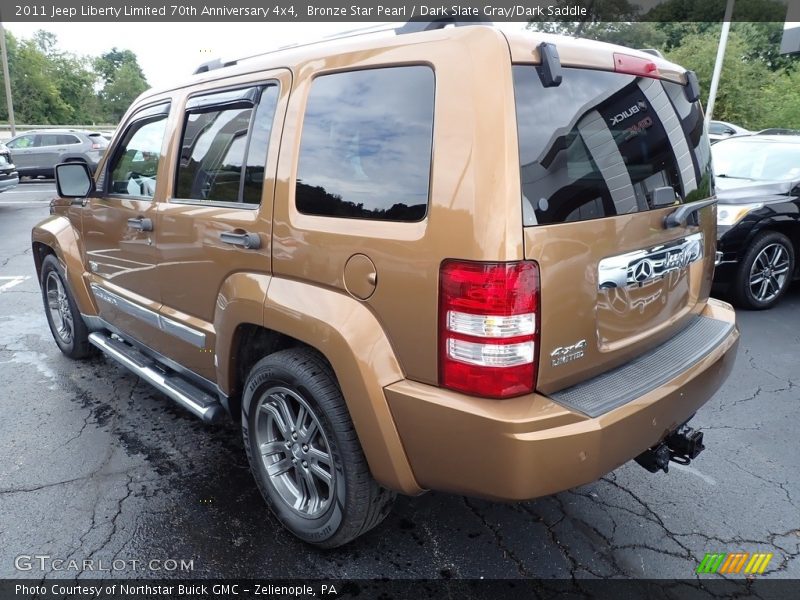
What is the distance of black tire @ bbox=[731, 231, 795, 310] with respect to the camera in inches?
219

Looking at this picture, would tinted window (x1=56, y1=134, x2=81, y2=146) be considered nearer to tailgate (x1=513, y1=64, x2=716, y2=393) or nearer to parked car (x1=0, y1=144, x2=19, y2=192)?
parked car (x1=0, y1=144, x2=19, y2=192)

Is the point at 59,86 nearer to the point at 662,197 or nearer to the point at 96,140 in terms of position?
the point at 96,140

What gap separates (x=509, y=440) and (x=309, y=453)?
3.26 feet

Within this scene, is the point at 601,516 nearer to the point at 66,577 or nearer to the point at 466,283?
the point at 466,283

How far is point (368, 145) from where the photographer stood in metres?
2.06

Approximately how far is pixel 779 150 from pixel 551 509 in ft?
18.9

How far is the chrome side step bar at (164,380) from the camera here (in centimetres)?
286

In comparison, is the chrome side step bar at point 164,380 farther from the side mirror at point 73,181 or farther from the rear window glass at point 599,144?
the rear window glass at point 599,144

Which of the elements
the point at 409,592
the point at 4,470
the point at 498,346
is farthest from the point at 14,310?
the point at 498,346

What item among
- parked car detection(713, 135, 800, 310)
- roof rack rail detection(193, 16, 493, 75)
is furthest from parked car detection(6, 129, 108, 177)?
roof rack rail detection(193, 16, 493, 75)

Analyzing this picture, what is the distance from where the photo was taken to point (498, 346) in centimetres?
180

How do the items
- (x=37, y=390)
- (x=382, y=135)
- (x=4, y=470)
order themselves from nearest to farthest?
(x=382, y=135) → (x=4, y=470) → (x=37, y=390)

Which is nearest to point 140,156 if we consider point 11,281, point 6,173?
point 11,281

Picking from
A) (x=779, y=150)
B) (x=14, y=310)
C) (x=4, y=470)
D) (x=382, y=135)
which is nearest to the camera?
(x=382, y=135)
